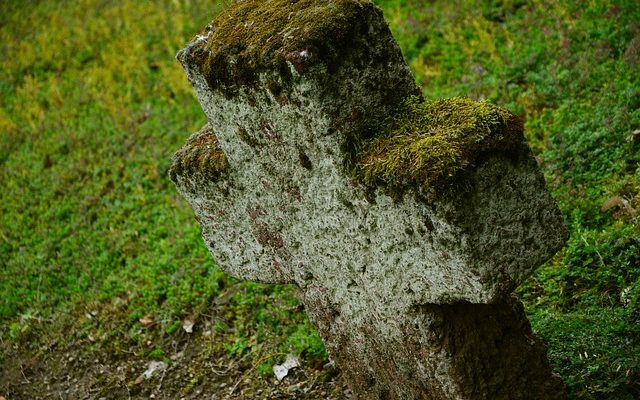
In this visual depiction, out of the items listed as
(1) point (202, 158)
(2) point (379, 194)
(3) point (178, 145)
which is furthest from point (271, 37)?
(3) point (178, 145)

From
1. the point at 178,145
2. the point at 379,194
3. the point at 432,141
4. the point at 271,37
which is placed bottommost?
the point at 178,145

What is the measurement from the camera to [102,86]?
11109mm

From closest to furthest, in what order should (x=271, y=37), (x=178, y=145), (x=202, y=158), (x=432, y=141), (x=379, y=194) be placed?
(x=432, y=141) < (x=379, y=194) < (x=271, y=37) < (x=202, y=158) < (x=178, y=145)

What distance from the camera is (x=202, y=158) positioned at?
4.07 metres

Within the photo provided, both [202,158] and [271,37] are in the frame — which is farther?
[202,158]

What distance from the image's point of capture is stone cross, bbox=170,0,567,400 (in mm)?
2764

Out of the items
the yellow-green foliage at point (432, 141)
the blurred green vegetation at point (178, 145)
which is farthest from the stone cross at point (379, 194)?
the blurred green vegetation at point (178, 145)

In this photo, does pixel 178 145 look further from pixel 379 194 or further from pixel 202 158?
pixel 379 194

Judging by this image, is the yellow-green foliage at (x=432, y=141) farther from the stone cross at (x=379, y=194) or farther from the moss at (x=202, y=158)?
the moss at (x=202, y=158)

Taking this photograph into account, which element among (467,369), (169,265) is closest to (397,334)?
(467,369)

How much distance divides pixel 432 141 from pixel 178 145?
21.8ft

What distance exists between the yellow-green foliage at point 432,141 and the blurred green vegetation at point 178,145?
163cm

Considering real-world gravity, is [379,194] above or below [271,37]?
below

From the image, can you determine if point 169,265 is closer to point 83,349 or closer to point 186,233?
point 186,233
